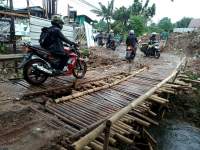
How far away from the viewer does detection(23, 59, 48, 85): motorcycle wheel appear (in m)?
6.66

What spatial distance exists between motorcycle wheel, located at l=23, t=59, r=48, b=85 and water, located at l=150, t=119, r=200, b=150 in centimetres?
404

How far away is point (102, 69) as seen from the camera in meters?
10.9

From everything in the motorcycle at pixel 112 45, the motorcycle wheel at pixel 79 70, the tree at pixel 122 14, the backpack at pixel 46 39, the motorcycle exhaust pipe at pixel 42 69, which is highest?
the tree at pixel 122 14

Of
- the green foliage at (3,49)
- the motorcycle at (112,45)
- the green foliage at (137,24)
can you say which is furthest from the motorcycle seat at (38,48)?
the green foliage at (137,24)

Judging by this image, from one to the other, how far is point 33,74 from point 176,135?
498 cm

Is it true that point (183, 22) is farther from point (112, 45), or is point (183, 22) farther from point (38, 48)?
point (38, 48)

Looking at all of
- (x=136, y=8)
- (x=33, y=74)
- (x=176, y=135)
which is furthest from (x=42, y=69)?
(x=136, y=8)

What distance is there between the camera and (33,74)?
692 cm

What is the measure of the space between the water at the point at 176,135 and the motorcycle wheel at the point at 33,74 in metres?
4.04

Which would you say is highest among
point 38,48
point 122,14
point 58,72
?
point 122,14

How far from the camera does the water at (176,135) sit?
7.73 meters

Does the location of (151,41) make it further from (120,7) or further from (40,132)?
(120,7)

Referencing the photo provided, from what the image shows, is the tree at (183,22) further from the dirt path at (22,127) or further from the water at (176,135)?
the dirt path at (22,127)

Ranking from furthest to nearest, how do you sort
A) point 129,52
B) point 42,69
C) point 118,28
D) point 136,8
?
point 136,8
point 118,28
point 129,52
point 42,69
